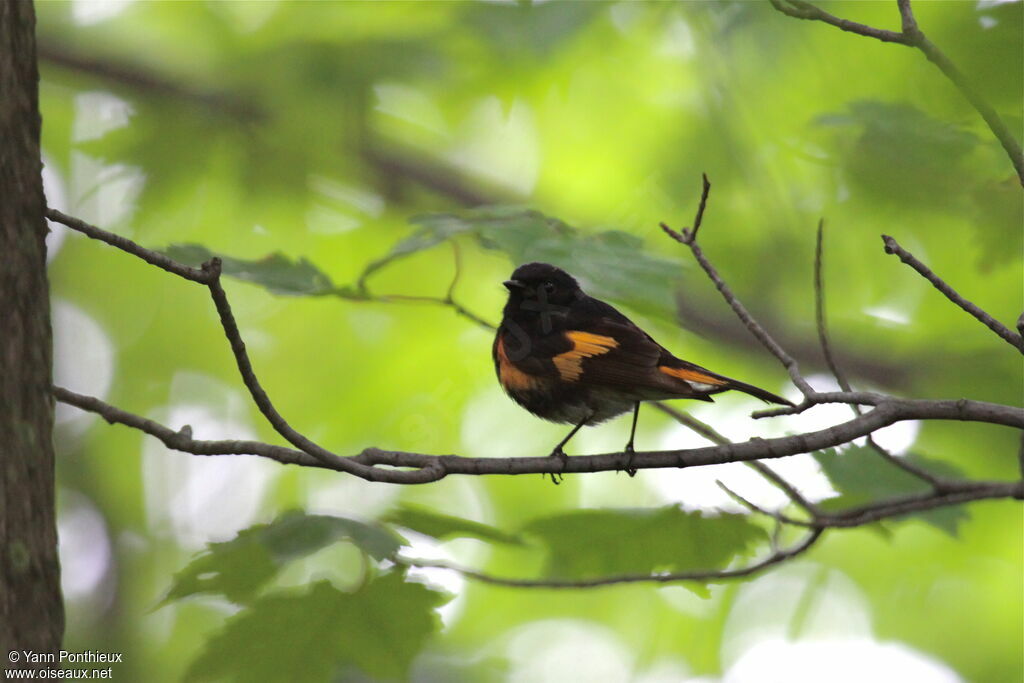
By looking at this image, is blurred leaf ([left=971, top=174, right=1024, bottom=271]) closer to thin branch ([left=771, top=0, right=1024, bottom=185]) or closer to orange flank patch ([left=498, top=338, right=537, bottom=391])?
thin branch ([left=771, top=0, right=1024, bottom=185])

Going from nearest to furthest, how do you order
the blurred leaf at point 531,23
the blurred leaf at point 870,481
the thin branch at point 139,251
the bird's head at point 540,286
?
1. the thin branch at point 139,251
2. the blurred leaf at point 870,481
3. the bird's head at point 540,286
4. the blurred leaf at point 531,23

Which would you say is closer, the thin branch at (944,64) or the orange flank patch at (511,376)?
the thin branch at (944,64)

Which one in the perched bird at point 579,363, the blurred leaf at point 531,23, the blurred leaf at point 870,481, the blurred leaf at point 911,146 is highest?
the blurred leaf at point 531,23

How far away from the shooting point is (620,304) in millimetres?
2459

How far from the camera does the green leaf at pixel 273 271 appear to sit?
2.40 meters

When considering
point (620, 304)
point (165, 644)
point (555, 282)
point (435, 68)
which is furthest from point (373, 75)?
point (165, 644)

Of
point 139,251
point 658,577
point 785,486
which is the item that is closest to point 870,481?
point 785,486

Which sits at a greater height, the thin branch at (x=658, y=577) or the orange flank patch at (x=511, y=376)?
the orange flank patch at (x=511, y=376)

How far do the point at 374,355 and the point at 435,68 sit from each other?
6.48 ft

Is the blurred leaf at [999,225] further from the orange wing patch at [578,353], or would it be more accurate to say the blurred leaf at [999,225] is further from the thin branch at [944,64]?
the thin branch at [944,64]

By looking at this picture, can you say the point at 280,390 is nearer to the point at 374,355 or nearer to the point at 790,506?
the point at 374,355

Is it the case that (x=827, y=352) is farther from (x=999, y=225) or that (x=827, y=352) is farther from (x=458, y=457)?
(x=999, y=225)

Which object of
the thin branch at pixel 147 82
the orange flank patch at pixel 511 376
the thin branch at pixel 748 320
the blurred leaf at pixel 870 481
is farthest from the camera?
the thin branch at pixel 147 82

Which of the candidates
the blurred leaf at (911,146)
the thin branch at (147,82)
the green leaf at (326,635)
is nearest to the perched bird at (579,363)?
the green leaf at (326,635)
